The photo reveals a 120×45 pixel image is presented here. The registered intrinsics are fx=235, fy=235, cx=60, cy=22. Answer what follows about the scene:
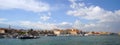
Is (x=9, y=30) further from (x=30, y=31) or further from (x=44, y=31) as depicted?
(x=44, y=31)

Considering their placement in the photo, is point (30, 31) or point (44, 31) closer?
point (30, 31)

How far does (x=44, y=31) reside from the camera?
607 ft

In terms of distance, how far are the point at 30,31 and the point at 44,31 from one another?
41.1m

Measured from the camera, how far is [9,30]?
147 meters

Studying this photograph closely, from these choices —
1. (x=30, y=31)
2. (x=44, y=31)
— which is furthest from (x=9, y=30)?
(x=44, y=31)

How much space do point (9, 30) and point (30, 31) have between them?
13.6m

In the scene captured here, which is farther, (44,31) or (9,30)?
(44,31)

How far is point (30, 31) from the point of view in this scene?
144m
